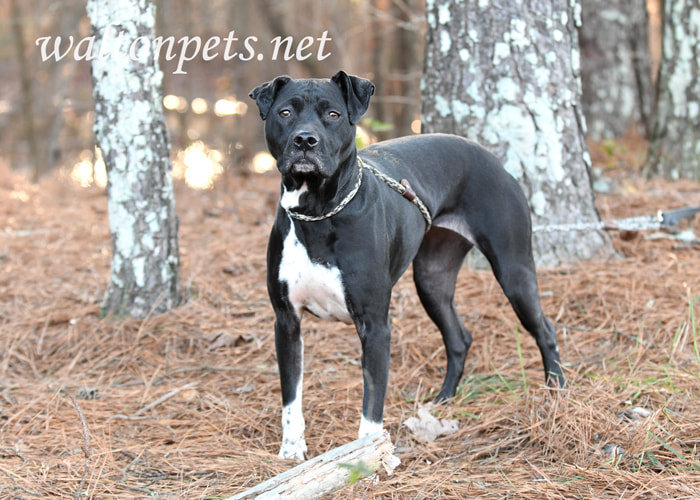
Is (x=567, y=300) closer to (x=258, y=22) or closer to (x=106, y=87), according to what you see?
(x=106, y=87)

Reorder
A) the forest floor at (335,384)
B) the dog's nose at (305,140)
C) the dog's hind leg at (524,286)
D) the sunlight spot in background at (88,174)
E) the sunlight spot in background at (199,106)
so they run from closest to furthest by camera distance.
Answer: the dog's nose at (305,140), the forest floor at (335,384), the dog's hind leg at (524,286), the sunlight spot in background at (88,174), the sunlight spot in background at (199,106)

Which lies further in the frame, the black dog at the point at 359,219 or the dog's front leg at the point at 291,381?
the dog's front leg at the point at 291,381

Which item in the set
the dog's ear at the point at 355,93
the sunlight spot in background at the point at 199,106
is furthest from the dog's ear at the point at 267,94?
the sunlight spot in background at the point at 199,106

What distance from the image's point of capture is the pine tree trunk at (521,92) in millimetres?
4926

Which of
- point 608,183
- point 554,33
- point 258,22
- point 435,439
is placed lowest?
point 435,439

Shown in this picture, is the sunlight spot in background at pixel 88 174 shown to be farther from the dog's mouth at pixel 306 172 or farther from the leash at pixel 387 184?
the dog's mouth at pixel 306 172

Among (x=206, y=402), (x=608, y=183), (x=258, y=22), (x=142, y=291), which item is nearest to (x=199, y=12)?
(x=258, y=22)

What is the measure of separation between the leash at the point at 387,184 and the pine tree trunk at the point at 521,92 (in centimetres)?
157

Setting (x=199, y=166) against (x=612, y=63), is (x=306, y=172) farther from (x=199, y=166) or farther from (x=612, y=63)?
(x=612, y=63)

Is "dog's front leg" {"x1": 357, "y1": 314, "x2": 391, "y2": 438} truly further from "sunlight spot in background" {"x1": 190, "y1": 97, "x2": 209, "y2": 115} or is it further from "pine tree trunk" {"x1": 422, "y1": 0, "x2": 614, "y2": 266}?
"sunlight spot in background" {"x1": 190, "y1": 97, "x2": 209, "y2": 115}

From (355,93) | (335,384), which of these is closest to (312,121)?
(355,93)

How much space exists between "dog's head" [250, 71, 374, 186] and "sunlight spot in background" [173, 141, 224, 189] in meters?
4.61

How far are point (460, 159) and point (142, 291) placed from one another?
215 cm

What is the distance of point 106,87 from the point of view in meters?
4.35
